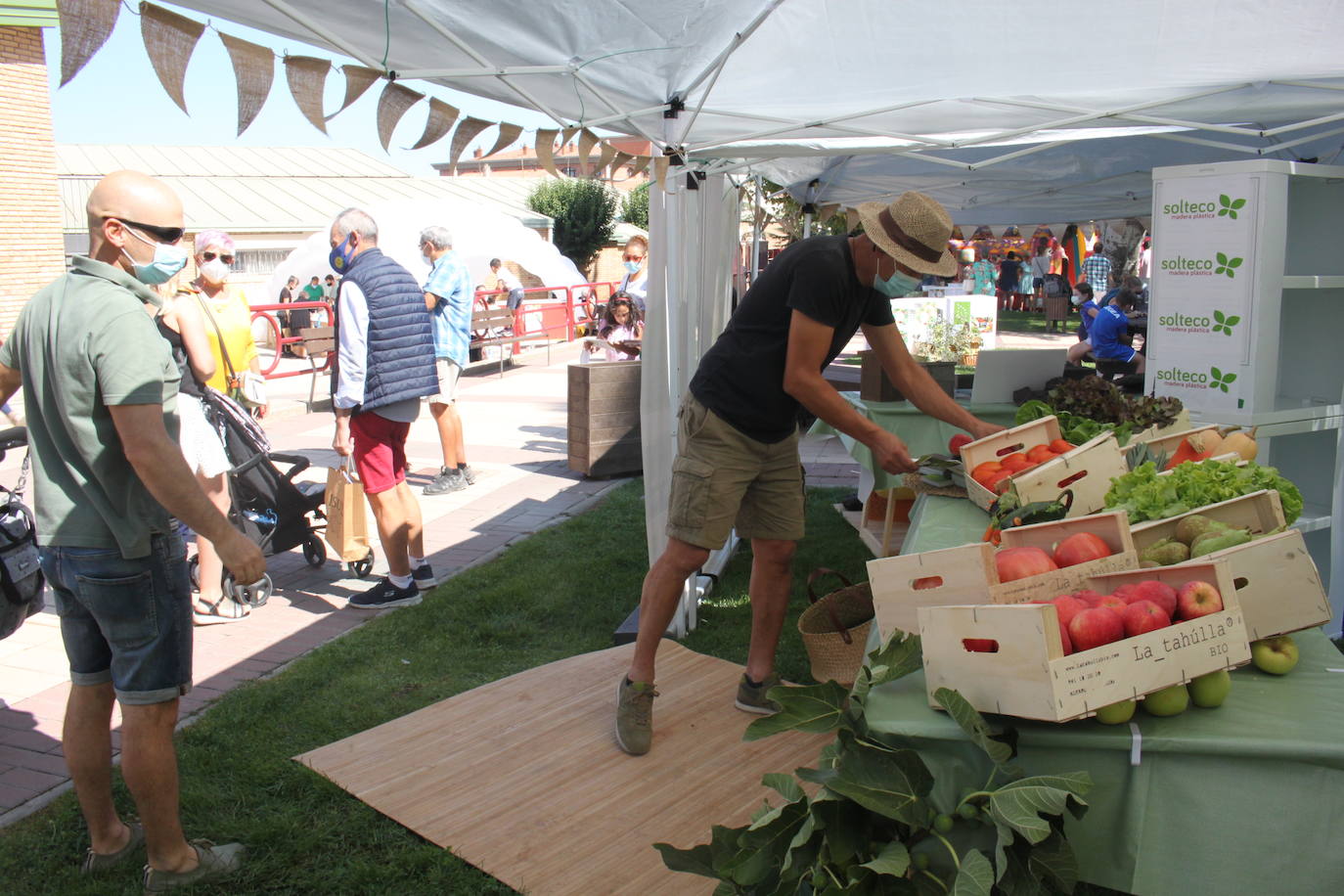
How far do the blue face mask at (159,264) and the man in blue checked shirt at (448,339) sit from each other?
5.10 metres

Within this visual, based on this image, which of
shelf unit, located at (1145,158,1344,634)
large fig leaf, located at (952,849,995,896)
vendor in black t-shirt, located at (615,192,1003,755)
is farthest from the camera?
shelf unit, located at (1145,158,1344,634)

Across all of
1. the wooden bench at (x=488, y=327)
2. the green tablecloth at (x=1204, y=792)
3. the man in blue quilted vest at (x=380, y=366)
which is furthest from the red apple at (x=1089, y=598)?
the wooden bench at (x=488, y=327)

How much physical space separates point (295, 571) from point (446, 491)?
2123 mm

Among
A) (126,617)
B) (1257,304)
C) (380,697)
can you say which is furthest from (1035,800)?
(1257,304)

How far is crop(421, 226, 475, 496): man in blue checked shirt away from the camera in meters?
8.12

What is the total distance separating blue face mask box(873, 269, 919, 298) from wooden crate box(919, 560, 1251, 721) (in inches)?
60.5

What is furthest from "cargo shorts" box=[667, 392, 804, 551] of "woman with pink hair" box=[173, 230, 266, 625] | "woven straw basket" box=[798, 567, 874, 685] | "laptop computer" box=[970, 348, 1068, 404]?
"laptop computer" box=[970, 348, 1068, 404]

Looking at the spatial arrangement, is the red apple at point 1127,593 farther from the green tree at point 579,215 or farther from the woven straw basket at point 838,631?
the green tree at point 579,215

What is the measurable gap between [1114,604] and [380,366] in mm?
3853

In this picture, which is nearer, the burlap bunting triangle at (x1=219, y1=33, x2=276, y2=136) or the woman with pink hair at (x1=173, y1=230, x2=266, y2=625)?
Result: the burlap bunting triangle at (x1=219, y1=33, x2=276, y2=136)

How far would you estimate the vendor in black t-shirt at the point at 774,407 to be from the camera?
11.2 ft

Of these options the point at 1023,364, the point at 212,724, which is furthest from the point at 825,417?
the point at 1023,364

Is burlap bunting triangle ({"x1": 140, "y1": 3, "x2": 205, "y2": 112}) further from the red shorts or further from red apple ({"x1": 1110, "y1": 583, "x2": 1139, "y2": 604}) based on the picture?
the red shorts

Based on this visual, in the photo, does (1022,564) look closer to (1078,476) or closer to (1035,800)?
(1035,800)
